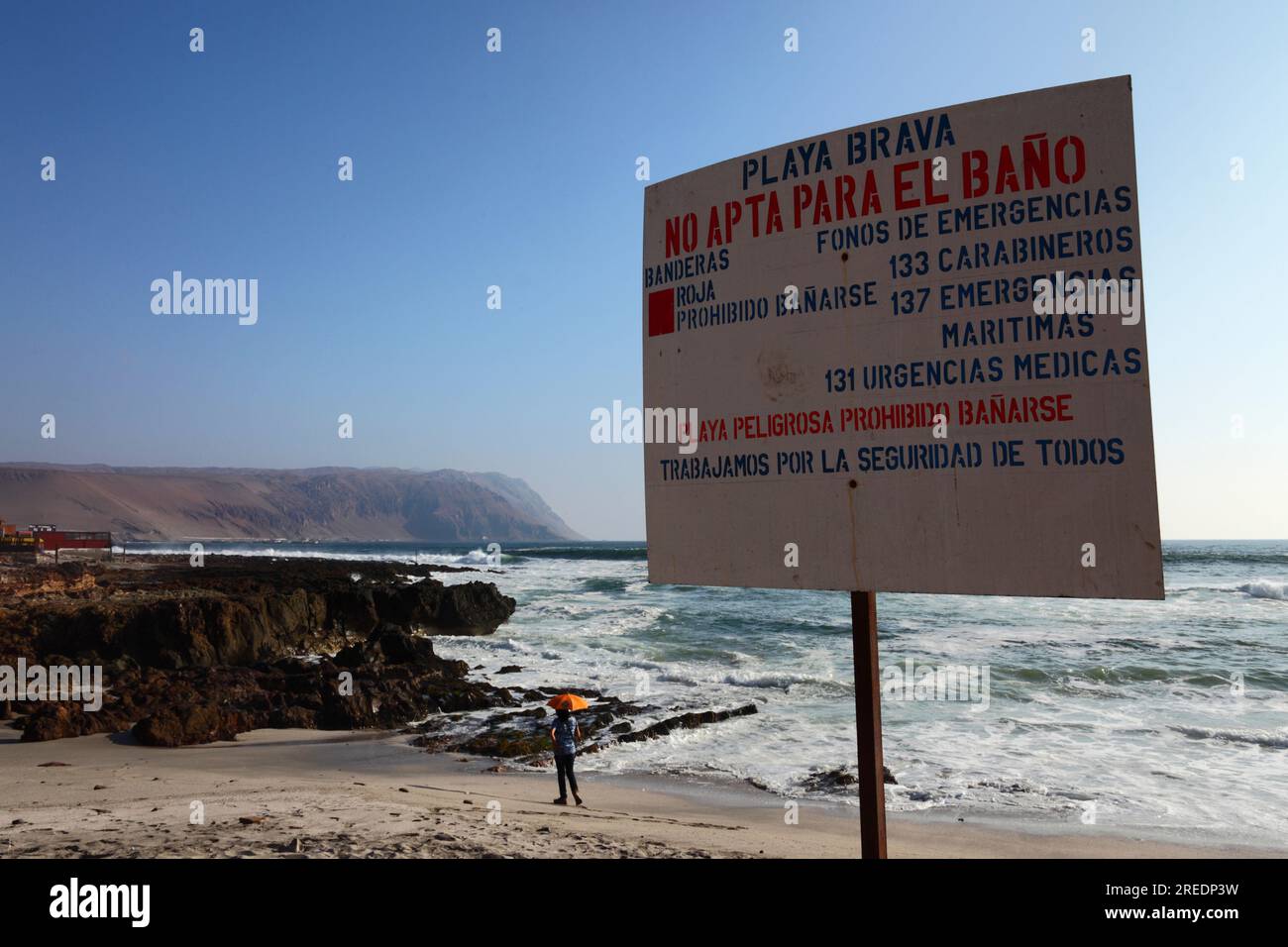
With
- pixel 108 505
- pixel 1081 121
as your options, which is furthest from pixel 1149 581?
pixel 108 505

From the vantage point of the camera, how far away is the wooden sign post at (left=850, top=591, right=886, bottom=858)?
3842 millimetres

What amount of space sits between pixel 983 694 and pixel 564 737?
10923 millimetres

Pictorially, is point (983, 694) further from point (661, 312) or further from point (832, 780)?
point (661, 312)

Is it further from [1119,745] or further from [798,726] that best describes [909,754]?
[1119,745]

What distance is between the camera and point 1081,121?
3502 mm

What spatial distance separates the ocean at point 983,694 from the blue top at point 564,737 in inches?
77.2

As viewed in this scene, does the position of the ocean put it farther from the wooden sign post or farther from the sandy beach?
the wooden sign post

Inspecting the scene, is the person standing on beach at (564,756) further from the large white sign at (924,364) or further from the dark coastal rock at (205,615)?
the dark coastal rock at (205,615)

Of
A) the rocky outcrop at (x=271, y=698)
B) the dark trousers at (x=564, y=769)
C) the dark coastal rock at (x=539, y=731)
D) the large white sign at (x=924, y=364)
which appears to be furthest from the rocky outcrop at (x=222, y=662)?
the large white sign at (x=924, y=364)

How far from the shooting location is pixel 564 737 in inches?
391

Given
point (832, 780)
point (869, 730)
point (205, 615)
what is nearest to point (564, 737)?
point (832, 780)

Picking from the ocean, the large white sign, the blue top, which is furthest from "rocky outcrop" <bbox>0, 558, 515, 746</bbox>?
the large white sign
